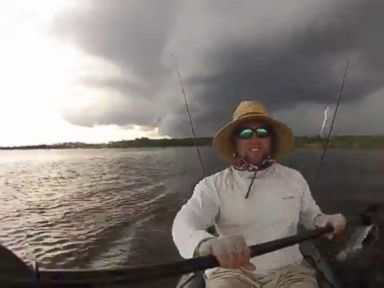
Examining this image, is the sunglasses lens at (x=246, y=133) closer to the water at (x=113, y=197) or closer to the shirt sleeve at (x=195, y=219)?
the shirt sleeve at (x=195, y=219)

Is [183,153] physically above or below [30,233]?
above

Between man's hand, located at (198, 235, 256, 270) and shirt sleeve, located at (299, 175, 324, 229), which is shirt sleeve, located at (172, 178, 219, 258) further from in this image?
shirt sleeve, located at (299, 175, 324, 229)

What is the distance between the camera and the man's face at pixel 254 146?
55.6 inches

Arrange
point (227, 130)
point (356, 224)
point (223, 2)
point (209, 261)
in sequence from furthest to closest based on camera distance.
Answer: point (223, 2)
point (356, 224)
point (227, 130)
point (209, 261)

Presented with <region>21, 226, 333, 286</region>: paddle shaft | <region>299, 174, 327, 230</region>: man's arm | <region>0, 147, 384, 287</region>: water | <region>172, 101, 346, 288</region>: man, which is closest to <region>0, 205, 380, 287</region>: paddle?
<region>21, 226, 333, 286</region>: paddle shaft

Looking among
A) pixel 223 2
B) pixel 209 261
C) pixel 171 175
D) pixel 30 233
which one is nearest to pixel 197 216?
pixel 209 261

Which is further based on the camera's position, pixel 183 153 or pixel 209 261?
pixel 183 153

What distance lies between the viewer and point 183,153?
827 cm

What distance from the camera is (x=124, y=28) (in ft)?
13.3

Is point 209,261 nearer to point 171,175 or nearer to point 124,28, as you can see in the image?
point 124,28

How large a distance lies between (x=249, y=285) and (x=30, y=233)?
3311 millimetres

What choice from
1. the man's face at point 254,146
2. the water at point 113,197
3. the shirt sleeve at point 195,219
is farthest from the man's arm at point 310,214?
the water at point 113,197

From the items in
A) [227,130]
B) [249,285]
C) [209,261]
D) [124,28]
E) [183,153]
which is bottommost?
[249,285]

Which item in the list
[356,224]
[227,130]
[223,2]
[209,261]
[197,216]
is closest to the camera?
[209,261]
